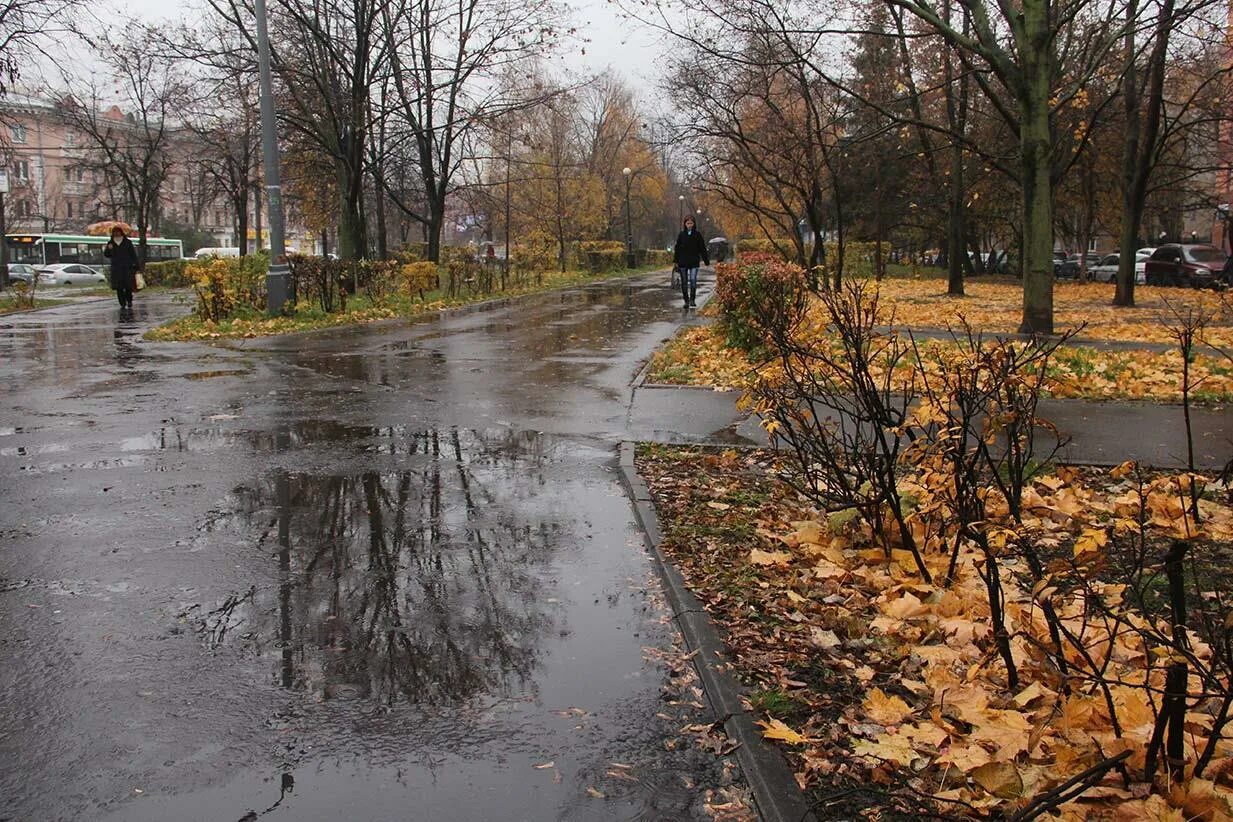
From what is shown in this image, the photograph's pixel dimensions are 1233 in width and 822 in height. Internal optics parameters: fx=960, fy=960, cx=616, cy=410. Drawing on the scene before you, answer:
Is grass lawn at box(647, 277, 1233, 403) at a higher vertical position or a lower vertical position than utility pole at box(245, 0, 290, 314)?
lower

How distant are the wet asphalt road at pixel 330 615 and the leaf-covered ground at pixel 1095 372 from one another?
5.76 feet

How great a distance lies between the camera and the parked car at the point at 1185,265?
32.5 m

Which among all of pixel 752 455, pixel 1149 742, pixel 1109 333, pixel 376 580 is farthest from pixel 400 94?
pixel 1149 742

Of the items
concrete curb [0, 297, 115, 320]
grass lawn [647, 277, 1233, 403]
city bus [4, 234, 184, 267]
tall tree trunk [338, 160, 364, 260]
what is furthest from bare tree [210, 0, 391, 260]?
city bus [4, 234, 184, 267]

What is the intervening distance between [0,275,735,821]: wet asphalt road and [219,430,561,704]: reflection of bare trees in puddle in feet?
0.05

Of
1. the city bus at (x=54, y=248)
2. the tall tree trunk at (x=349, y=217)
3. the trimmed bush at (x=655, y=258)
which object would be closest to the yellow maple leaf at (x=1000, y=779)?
the tall tree trunk at (x=349, y=217)

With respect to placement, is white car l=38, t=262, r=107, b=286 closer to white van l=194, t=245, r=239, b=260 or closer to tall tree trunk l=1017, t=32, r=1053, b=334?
white van l=194, t=245, r=239, b=260

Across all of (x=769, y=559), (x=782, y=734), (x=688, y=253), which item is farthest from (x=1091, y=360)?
(x=688, y=253)

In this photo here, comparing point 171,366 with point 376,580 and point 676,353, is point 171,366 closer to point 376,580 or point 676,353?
point 676,353

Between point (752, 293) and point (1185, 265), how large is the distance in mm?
28736

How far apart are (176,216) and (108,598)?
3651 inches

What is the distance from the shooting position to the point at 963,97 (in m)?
26.5

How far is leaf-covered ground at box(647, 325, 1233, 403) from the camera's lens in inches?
357

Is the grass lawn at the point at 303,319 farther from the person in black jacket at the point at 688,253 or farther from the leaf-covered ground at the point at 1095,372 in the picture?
the leaf-covered ground at the point at 1095,372
